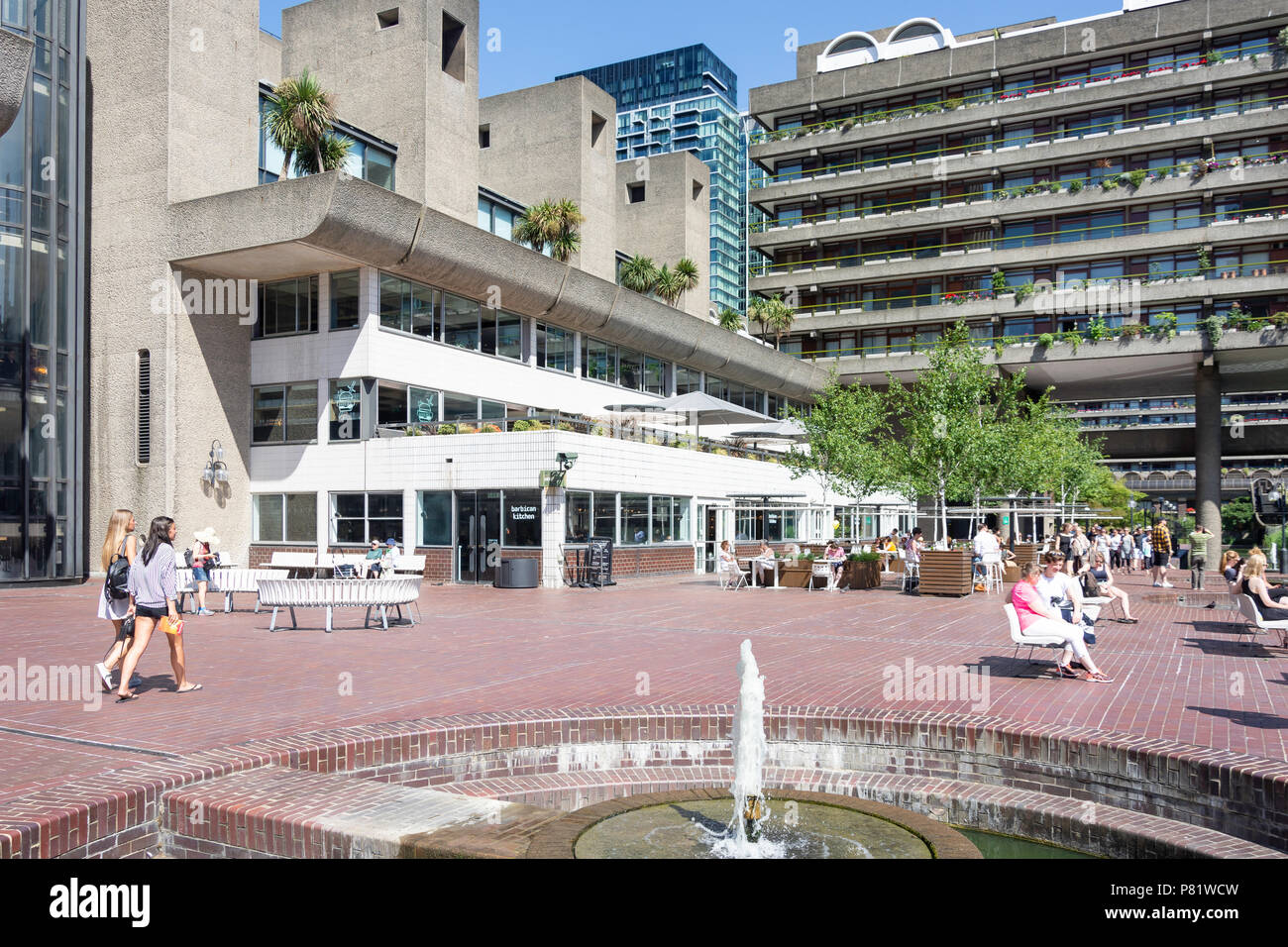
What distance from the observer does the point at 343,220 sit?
2616 cm

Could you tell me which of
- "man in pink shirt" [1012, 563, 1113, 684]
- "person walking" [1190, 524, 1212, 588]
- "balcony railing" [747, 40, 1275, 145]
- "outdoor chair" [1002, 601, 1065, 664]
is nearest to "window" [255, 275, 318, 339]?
"man in pink shirt" [1012, 563, 1113, 684]

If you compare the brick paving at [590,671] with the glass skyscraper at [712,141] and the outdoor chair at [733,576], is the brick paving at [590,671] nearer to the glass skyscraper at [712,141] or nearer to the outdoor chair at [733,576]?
the outdoor chair at [733,576]

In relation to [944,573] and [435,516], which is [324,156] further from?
[944,573]

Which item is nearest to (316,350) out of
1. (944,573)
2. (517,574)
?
(517,574)

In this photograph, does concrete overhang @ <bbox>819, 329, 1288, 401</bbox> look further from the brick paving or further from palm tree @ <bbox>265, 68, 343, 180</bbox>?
the brick paving

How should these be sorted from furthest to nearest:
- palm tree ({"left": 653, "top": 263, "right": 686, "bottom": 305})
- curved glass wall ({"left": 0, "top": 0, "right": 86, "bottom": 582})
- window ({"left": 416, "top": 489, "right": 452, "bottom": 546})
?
palm tree ({"left": 653, "top": 263, "right": 686, "bottom": 305})
window ({"left": 416, "top": 489, "right": 452, "bottom": 546})
curved glass wall ({"left": 0, "top": 0, "right": 86, "bottom": 582})

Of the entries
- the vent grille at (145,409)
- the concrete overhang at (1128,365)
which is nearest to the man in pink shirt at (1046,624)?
the vent grille at (145,409)

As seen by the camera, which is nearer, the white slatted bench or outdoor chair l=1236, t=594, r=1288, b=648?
outdoor chair l=1236, t=594, r=1288, b=648

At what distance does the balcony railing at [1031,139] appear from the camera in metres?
A: 45.7

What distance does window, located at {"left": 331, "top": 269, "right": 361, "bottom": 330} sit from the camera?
29.1 metres

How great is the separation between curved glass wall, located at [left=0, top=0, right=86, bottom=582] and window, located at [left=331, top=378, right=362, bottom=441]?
22.2 feet

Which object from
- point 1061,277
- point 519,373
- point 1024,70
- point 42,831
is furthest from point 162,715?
point 1024,70

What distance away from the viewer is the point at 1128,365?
46.8 metres

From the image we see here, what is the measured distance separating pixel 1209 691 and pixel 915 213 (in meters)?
45.2
